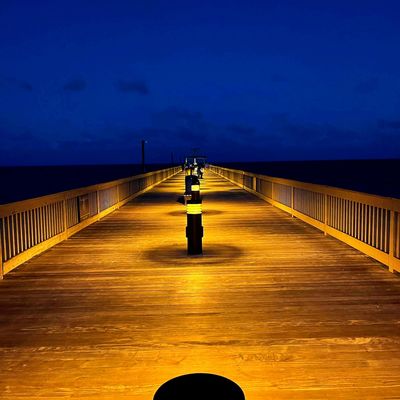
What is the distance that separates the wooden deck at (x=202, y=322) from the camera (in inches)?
150

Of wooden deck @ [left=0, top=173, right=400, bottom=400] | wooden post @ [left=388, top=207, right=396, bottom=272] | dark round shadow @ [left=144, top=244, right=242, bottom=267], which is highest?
wooden post @ [left=388, top=207, right=396, bottom=272]

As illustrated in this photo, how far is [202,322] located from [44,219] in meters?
5.85

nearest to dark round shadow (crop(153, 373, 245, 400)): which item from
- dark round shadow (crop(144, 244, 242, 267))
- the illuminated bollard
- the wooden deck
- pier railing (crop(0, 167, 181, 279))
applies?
the wooden deck

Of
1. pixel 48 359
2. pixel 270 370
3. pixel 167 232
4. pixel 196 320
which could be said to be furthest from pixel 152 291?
pixel 167 232

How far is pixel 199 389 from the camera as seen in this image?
223cm

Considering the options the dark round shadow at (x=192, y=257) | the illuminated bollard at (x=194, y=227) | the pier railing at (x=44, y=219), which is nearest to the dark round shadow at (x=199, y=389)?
Answer: the dark round shadow at (x=192, y=257)

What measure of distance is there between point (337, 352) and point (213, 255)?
475 cm

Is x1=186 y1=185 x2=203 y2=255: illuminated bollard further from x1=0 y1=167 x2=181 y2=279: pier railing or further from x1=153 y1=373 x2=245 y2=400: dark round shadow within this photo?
x1=153 y1=373 x2=245 y2=400: dark round shadow

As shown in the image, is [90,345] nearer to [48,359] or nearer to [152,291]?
[48,359]

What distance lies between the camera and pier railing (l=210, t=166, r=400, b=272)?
7594 millimetres

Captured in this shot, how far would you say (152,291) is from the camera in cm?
649

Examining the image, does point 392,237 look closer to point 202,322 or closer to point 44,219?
point 202,322

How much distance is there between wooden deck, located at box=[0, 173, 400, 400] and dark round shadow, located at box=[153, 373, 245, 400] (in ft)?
4.68

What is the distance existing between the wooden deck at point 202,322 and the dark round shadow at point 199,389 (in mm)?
1428
